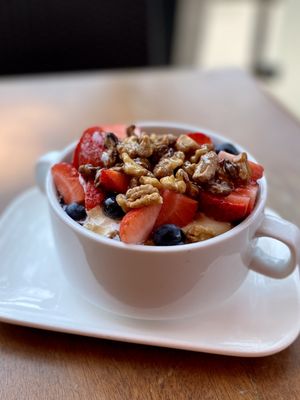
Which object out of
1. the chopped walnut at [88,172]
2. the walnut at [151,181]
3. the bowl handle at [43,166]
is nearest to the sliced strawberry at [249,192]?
the walnut at [151,181]

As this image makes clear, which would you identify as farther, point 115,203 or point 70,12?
point 70,12

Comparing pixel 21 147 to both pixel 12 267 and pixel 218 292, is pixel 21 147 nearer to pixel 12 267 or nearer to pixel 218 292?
pixel 12 267

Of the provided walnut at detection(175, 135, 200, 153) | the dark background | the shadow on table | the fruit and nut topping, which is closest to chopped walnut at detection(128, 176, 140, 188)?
the fruit and nut topping

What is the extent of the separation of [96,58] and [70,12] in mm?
166

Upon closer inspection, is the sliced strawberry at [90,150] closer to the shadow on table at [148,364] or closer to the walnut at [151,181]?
the walnut at [151,181]

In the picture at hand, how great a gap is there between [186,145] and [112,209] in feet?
0.55

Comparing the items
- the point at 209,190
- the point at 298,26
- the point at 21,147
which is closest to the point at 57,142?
the point at 21,147

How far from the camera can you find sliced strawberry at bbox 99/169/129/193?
0.71 meters

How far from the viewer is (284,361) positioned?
0.67 meters

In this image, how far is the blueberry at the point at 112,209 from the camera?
2.23 feet

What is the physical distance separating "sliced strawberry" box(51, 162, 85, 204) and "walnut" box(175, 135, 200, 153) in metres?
0.16

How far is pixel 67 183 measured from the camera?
0.73 meters

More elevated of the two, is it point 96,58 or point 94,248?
point 94,248

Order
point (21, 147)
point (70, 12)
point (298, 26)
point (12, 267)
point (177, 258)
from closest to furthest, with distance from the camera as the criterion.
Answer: point (177, 258)
point (12, 267)
point (21, 147)
point (70, 12)
point (298, 26)
